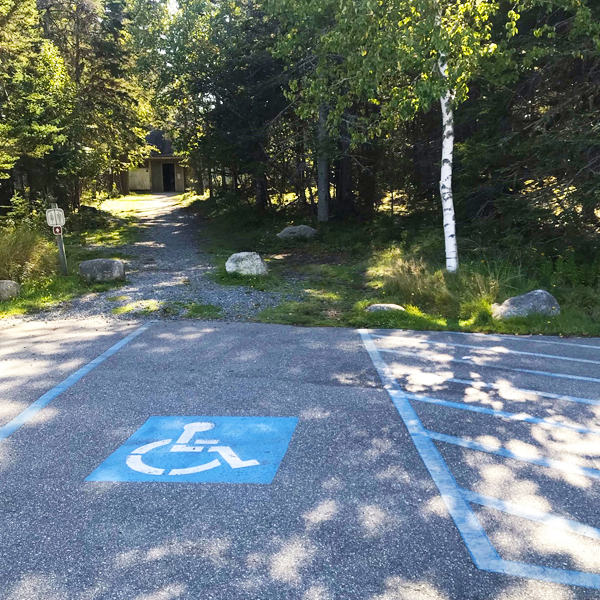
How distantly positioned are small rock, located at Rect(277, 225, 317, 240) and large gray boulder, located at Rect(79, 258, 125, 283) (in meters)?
8.21

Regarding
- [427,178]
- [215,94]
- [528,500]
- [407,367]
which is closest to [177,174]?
[215,94]

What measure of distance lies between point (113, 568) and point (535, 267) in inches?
408

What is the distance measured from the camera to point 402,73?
37.3ft

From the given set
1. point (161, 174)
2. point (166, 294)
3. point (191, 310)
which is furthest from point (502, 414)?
point (161, 174)

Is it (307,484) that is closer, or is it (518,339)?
(307,484)

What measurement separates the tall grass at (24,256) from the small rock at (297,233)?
845 cm

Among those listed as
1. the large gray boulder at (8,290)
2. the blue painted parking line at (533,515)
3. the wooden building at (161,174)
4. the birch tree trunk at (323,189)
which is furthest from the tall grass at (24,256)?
the wooden building at (161,174)

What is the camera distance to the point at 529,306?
29.2ft

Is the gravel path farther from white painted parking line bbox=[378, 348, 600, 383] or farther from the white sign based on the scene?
white painted parking line bbox=[378, 348, 600, 383]

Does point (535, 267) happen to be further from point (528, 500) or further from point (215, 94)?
point (215, 94)

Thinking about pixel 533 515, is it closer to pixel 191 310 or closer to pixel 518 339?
pixel 518 339

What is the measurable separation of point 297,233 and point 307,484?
16111 millimetres

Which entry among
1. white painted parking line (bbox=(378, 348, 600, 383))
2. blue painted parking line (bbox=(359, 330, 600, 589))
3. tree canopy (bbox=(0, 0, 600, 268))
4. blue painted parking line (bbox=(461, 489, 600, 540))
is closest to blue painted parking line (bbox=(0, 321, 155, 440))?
blue painted parking line (bbox=(359, 330, 600, 589))

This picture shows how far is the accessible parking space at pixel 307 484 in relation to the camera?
2938 mm
